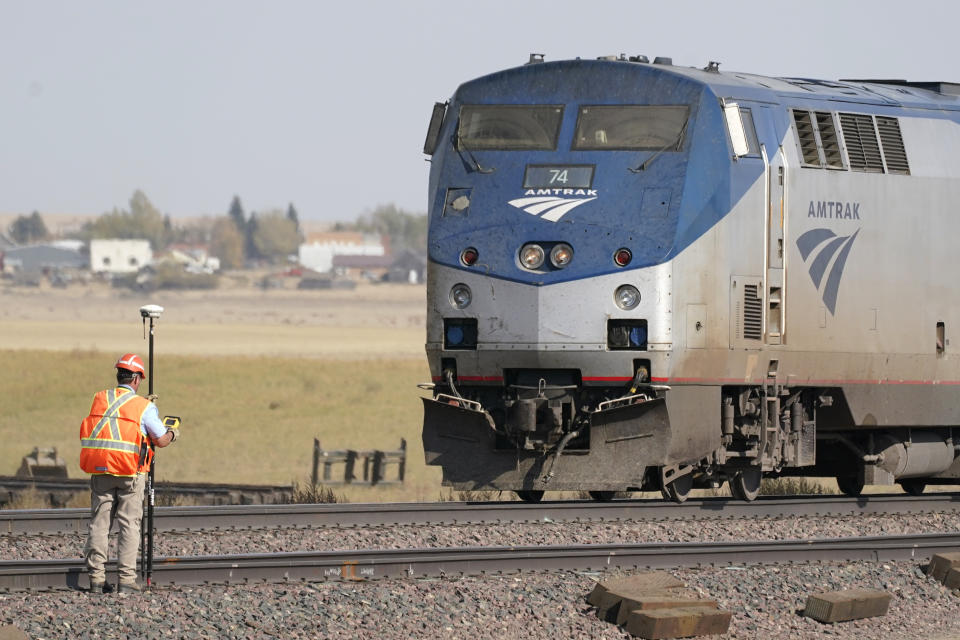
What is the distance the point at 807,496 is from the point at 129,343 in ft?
234

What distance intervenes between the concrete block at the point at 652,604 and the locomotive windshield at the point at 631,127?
16.3 ft

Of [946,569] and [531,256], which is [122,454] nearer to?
[531,256]

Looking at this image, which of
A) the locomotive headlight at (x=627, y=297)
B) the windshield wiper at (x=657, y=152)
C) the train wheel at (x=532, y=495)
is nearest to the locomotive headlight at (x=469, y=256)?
the locomotive headlight at (x=627, y=297)

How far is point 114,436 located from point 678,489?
6.21 m

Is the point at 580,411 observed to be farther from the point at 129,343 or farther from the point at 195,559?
the point at 129,343

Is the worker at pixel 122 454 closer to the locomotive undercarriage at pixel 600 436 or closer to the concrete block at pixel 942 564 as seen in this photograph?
the locomotive undercarriage at pixel 600 436

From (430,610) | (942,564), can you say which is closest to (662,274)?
(942,564)

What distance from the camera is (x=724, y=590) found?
1144 cm

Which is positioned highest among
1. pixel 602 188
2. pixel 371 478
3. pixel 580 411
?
pixel 602 188

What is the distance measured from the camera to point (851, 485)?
17.3 meters

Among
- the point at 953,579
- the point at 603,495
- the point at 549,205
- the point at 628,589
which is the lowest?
the point at 953,579

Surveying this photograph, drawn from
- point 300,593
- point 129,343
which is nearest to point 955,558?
point 300,593

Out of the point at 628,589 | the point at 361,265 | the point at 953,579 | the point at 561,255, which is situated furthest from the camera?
the point at 361,265

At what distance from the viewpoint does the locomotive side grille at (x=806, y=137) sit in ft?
50.0
